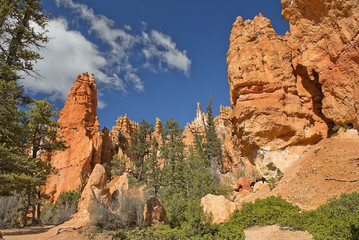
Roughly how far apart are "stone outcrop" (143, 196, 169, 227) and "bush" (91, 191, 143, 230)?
0.68 meters

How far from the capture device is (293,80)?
62.8 ft

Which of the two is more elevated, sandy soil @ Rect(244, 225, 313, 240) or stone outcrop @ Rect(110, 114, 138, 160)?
stone outcrop @ Rect(110, 114, 138, 160)

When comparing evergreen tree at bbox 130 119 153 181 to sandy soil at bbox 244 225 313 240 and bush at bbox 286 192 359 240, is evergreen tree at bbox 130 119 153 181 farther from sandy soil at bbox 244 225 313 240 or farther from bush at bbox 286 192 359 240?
bush at bbox 286 192 359 240

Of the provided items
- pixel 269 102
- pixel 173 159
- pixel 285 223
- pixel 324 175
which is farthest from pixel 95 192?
pixel 173 159

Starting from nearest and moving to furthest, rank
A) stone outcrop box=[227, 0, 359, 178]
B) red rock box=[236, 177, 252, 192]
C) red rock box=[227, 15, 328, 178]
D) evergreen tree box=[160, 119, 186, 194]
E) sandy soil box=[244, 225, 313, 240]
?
sandy soil box=[244, 225, 313, 240] < stone outcrop box=[227, 0, 359, 178] < red rock box=[227, 15, 328, 178] < red rock box=[236, 177, 252, 192] < evergreen tree box=[160, 119, 186, 194]

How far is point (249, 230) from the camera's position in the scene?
9.17 m

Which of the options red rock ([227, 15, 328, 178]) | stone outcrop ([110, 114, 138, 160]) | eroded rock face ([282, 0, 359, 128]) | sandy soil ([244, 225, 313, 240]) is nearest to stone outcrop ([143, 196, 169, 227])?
sandy soil ([244, 225, 313, 240])

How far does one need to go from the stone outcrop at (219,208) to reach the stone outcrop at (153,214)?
7.42 feet

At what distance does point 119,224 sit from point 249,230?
5.82m

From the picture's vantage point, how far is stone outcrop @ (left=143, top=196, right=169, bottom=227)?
955 centimetres

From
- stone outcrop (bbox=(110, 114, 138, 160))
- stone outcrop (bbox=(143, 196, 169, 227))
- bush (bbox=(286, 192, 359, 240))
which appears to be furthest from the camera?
stone outcrop (bbox=(110, 114, 138, 160))

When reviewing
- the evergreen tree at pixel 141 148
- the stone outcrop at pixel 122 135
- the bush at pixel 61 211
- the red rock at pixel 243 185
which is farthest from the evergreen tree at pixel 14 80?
the stone outcrop at pixel 122 135

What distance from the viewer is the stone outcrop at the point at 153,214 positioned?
31.3 ft

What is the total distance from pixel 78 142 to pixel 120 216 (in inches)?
1184
